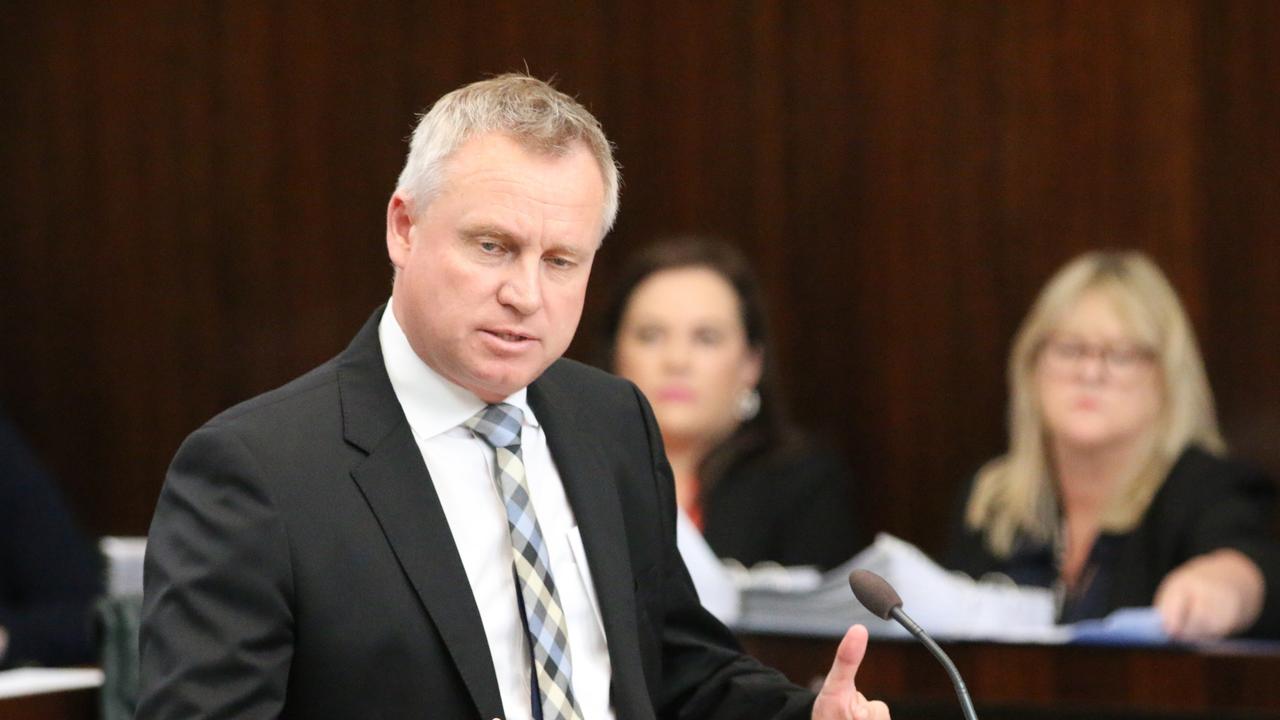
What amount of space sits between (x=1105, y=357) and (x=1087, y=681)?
108 cm

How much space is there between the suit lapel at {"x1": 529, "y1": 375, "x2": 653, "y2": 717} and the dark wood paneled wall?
2.71m

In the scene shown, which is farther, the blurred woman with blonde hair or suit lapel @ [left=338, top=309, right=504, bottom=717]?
the blurred woman with blonde hair

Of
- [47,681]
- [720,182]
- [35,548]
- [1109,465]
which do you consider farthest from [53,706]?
[720,182]

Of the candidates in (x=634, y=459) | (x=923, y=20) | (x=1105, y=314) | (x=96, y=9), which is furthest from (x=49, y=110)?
(x=634, y=459)

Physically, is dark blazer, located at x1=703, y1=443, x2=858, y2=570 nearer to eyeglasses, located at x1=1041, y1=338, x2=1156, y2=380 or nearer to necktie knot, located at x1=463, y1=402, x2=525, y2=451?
eyeglasses, located at x1=1041, y1=338, x2=1156, y2=380

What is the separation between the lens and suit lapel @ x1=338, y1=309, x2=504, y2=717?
195 cm

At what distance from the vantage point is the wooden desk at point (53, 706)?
3.02m

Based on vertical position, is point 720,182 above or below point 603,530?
above

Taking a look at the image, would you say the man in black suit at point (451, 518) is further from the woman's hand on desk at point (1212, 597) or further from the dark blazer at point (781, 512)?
the dark blazer at point (781, 512)

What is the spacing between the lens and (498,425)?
83.5 inches

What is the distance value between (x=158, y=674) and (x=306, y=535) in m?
0.20

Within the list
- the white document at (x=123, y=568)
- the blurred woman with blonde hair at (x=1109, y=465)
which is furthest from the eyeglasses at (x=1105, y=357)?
the white document at (x=123, y=568)

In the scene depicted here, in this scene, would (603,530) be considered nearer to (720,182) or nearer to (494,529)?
(494,529)

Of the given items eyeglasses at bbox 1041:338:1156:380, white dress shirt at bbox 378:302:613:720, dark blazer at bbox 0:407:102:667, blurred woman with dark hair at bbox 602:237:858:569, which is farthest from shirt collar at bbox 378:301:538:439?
dark blazer at bbox 0:407:102:667
